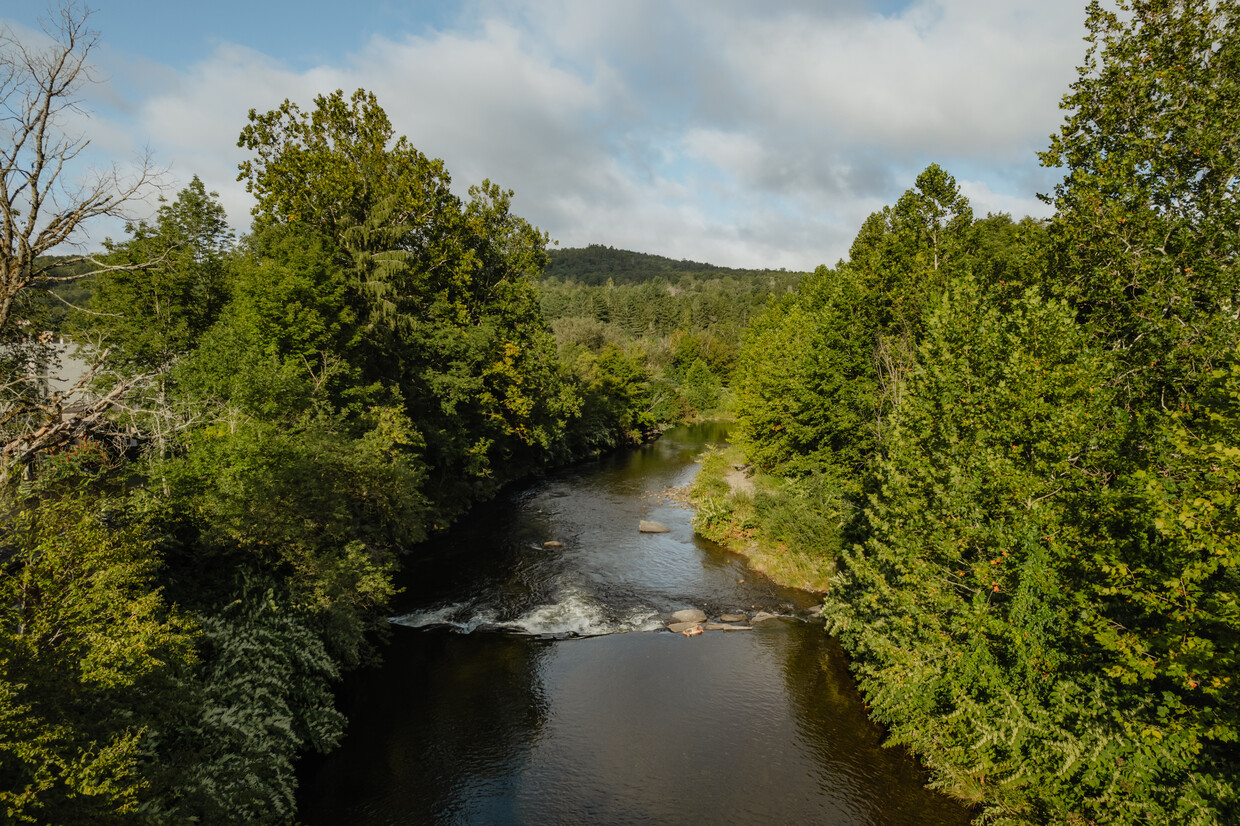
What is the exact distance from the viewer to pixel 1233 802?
8.88 meters

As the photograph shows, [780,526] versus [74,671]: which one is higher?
[74,671]

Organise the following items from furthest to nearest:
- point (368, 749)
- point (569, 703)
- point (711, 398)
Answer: point (711, 398) < point (569, 703) < point (368, 749)

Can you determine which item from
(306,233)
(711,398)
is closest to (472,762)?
(306,233)

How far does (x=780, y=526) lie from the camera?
92.3 ft

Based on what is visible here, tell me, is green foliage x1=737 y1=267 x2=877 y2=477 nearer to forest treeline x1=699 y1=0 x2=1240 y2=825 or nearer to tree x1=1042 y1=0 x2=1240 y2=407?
forest treeline x1=699 y1=0 x2=1240 y2=825

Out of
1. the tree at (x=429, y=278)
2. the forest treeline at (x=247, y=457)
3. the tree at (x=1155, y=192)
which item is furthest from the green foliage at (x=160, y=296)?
the tree at (x=1155, y=192)

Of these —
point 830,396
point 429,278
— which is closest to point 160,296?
point 429,278

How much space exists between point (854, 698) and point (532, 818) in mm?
9894

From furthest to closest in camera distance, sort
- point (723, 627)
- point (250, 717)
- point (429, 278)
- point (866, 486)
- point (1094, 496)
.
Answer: point (429, 278) → point (866, 486) → point (723, 627) → point (250, 717) → point (1094, 496)

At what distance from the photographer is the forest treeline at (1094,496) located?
9312 millimetres

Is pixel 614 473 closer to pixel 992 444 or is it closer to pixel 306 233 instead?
pixel 306 233

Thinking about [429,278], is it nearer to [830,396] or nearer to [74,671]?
[830,396]

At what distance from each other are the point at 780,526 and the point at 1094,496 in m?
17.3

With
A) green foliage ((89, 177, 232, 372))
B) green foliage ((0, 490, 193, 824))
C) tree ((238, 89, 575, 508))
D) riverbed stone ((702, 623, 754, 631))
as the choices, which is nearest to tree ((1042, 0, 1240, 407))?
riverbed stone ((702, 623, 754, 631))
